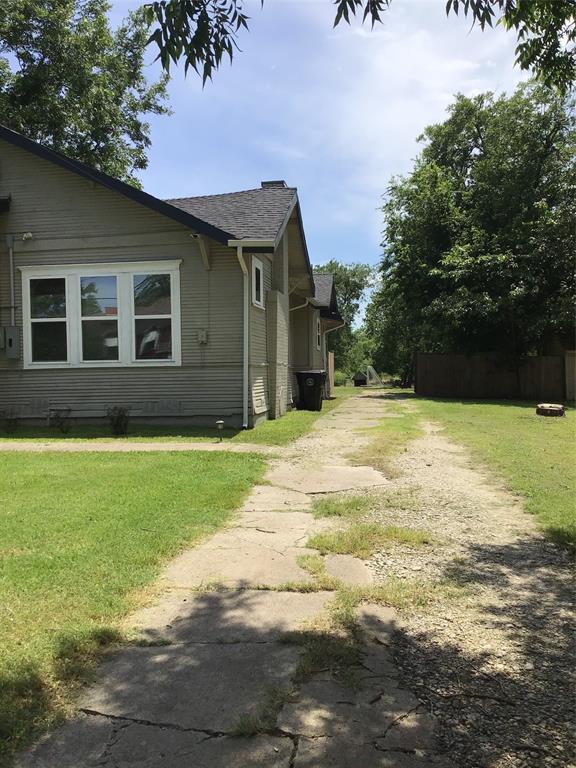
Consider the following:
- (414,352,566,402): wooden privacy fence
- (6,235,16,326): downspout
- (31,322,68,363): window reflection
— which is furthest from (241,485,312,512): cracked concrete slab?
(414,352,566,402): wooden privacy fence

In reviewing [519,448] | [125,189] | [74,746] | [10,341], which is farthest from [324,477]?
[10,341]

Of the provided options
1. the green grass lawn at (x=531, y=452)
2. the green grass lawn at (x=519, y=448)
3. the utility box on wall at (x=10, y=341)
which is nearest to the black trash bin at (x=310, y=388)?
the green grass lawn at (x=519, y=448)

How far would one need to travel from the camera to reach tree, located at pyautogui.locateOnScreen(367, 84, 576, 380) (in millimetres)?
20453

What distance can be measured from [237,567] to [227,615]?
2.42 ft

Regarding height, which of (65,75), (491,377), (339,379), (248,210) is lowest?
(339,379)

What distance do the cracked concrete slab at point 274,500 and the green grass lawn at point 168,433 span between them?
3193 millimetres

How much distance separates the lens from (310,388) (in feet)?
52.8

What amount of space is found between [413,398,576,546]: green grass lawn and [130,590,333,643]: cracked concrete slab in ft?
7.93

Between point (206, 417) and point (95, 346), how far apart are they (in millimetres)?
2802

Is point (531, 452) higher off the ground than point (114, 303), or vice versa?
point (114, 303)

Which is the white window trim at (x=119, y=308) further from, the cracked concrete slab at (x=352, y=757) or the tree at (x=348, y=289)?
the tree at (x=348, y=289)

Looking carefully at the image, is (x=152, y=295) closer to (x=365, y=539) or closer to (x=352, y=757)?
(x=365, y=539)

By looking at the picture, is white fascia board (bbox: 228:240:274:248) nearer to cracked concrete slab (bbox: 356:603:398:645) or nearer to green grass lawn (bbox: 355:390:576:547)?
green grass lawn (bbox: 355:390:576:547)

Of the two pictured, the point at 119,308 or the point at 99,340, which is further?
the point at 99,340
